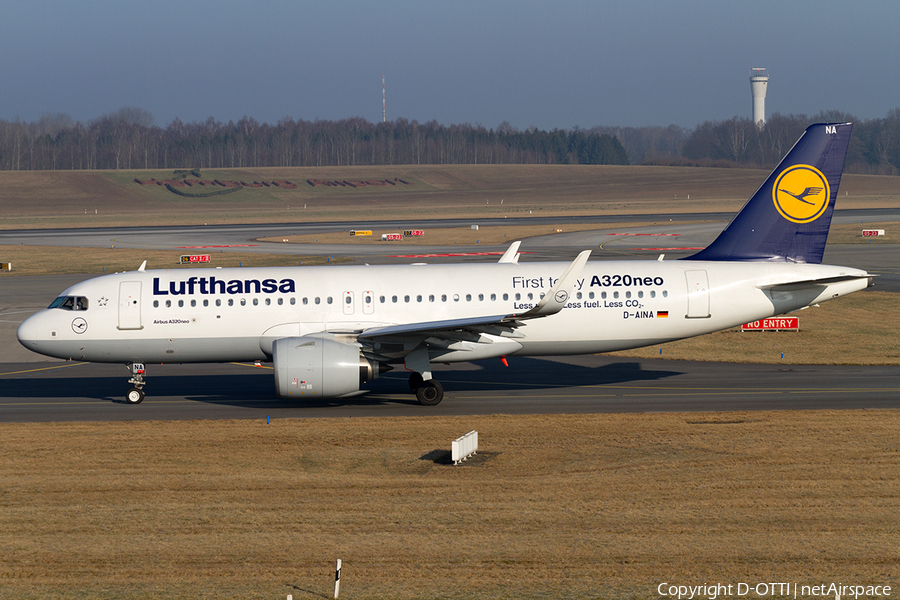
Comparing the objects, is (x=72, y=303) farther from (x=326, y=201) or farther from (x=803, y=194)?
(x=326, y=201)

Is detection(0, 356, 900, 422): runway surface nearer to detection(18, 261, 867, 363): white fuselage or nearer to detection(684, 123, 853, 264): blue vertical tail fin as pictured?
detection(18, 261, 867, 363): white fuselage

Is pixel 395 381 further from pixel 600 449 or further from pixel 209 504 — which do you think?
pixel 209 504

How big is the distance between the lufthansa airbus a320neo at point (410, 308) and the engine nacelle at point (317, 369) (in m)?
1.17

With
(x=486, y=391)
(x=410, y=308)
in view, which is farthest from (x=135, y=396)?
(x=486, y=391)

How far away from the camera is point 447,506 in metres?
17.1

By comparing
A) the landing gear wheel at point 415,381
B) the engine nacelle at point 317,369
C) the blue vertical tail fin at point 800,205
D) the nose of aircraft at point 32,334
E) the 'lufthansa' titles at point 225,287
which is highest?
the blue vertical tail fin at point 800,205

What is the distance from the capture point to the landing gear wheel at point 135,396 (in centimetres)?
2781

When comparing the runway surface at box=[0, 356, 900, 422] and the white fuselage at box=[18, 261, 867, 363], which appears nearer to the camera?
the runway surface at box=[0, 356, 900, 422]

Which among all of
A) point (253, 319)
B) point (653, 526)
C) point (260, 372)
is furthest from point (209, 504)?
point (260, 372)

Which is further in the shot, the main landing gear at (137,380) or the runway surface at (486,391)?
the main landing gear at (137,380)

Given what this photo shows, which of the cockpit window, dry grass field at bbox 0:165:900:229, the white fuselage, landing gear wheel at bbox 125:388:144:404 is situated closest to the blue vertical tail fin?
the white fuselage

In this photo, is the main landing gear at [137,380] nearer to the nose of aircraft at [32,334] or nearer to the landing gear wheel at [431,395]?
the nose of aircraft at [32,334]

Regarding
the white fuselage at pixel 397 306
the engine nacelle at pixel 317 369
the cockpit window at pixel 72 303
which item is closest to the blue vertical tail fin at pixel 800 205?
the white fuselage at pixel 397 306

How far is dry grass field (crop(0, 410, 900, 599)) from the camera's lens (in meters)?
13.5
